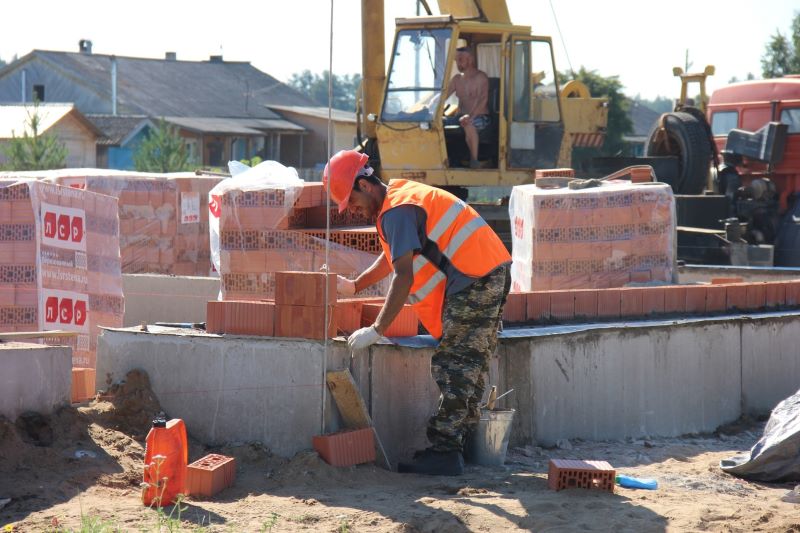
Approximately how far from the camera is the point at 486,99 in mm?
13695

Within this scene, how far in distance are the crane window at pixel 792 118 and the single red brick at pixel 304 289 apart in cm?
983

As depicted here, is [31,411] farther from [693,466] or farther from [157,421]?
[693,466]

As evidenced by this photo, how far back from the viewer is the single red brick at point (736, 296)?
28.1 ft

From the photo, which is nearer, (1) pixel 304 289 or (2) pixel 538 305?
(1) pixel 304 289

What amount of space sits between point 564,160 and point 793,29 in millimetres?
33607

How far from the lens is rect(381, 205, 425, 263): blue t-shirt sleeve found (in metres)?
5.86

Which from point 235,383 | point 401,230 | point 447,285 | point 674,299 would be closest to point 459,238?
point 447,285

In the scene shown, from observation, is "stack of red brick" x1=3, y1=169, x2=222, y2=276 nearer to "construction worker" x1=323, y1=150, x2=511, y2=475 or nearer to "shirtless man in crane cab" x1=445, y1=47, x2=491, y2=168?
"shirtless man in crane cab" x1=445, y1=47, x2=491, y2=168

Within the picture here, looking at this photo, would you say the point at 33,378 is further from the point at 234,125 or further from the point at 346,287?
the point at 234,125

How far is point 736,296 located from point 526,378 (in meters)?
2.42

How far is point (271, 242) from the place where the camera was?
352 inches

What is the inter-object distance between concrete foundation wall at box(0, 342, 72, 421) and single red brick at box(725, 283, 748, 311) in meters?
4.85

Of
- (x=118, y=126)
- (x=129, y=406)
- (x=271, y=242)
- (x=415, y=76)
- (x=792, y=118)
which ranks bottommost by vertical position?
(x=129, y=406)

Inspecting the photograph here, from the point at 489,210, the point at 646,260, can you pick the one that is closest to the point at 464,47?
the point at 489,210
